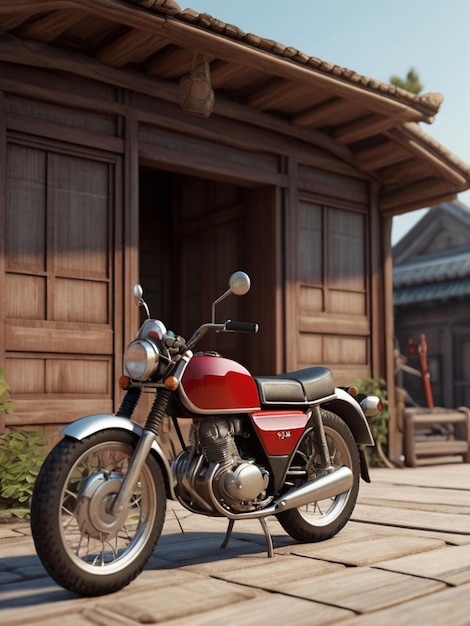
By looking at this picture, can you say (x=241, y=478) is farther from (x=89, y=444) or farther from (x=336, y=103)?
(x=336, y=103)

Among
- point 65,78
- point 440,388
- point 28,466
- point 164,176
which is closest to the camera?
point 28,466

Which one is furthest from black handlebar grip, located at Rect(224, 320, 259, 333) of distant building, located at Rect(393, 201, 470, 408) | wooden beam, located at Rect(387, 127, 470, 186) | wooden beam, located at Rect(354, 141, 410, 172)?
distant building, located at Rect(393, 201, 470, 408)

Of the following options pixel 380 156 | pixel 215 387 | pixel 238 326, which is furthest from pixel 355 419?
pixel 380 156

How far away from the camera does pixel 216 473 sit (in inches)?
145

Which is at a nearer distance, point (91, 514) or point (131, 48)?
point (91, 514)

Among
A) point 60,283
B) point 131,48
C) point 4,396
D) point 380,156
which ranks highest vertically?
point 131,48

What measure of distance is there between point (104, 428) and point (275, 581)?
963mm

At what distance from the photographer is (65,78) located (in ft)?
21.4

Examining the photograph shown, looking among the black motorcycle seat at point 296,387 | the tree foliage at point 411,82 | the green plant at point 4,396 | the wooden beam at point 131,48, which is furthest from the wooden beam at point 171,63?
the tree foliage at point 411,82

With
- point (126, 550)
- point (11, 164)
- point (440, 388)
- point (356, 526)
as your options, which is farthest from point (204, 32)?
point (440, 388)

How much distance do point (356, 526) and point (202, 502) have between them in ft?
4.87

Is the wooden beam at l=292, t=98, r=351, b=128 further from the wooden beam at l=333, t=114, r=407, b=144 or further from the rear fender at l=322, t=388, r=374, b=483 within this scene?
the rear fender at l=322, t=388, r=374, b=483

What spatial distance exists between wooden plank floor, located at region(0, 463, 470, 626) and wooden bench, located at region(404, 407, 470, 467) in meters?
3.93

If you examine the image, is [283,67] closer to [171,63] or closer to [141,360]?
[171,63]
